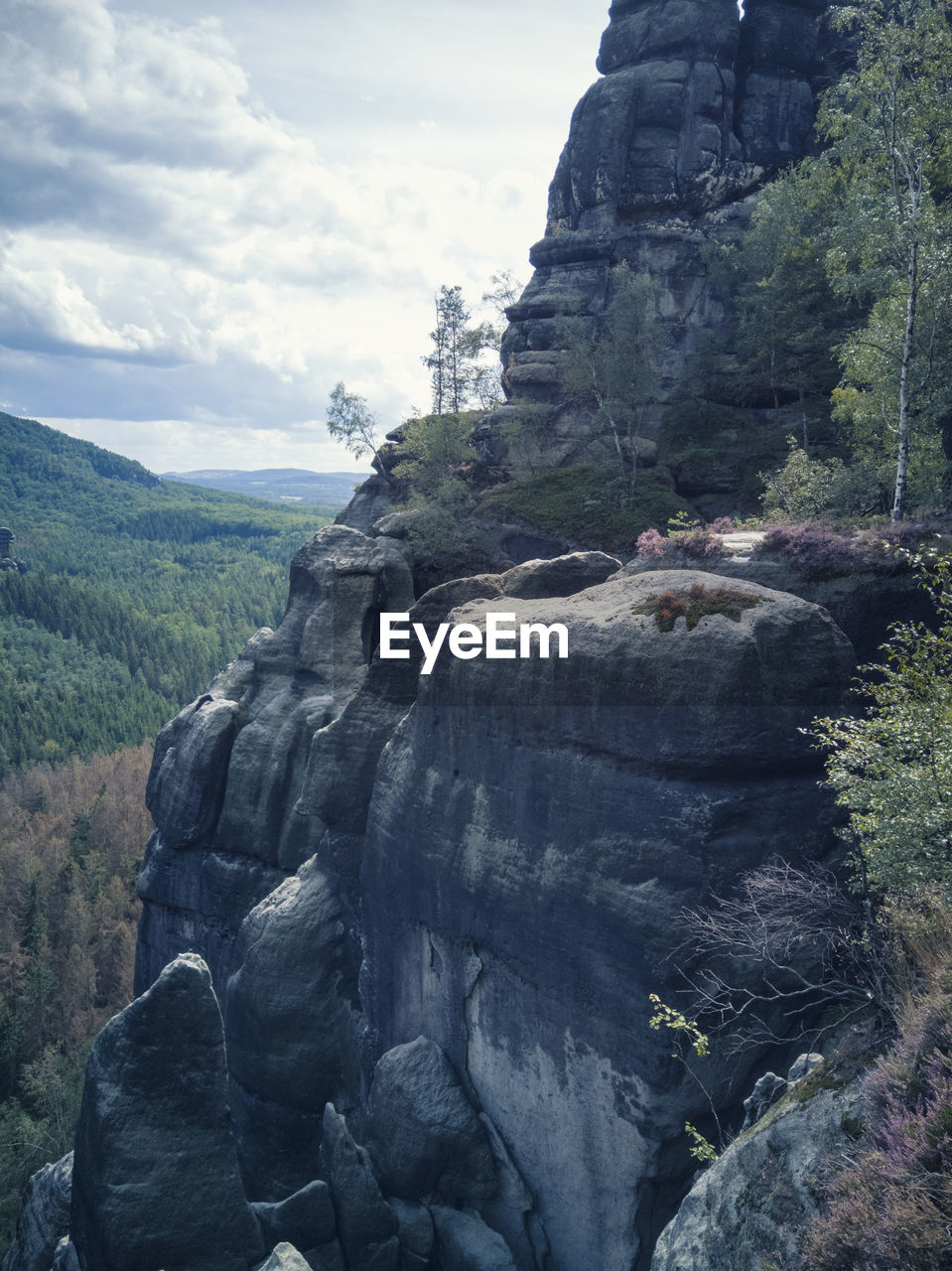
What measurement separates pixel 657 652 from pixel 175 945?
2371 centimetres

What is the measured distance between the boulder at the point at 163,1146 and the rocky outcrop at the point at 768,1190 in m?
8.56

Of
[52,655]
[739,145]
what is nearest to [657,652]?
[739,145]

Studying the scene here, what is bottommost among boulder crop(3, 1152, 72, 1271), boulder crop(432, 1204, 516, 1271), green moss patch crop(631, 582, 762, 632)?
boulder crop(3, 1152, 72, 1271)

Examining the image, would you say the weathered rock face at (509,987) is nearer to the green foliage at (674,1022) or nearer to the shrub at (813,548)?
the green foliage at (674,1022)

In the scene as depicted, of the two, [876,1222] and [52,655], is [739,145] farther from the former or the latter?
[52,655]

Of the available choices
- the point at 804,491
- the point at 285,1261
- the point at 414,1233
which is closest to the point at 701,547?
the point at 804,491

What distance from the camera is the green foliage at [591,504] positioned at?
33750mm

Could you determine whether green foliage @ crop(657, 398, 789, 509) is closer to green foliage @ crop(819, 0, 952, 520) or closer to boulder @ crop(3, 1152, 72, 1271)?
green foliage @ crop(819, 0, 952, 520)

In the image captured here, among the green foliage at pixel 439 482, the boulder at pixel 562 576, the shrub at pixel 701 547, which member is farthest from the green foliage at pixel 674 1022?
the green foliage at pixel 439 482

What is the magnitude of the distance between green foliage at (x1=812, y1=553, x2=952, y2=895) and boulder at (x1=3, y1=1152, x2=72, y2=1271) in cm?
1886

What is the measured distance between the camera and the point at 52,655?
125 metres

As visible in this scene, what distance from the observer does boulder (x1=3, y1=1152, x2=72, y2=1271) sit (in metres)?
18.3

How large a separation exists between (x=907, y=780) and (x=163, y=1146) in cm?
1430

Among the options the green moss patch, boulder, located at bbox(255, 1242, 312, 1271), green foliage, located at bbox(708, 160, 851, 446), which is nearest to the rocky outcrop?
boulder, located at bbox(255, 1242, 312, 1271)
